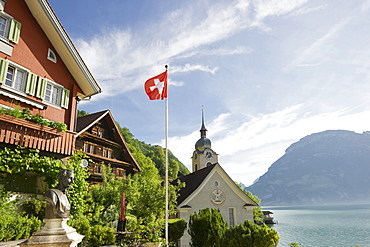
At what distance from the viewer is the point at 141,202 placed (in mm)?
18953

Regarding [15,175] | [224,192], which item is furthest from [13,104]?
[224,192]

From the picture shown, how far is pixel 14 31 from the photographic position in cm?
1347

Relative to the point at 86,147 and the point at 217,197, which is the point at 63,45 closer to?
the point at 86,147

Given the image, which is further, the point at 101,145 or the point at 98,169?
the point at 101,145

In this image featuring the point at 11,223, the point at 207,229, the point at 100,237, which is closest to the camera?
the point at 11,223

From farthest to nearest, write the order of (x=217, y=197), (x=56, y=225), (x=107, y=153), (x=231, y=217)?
(x=231, y=217)
(x=217, y=197)
(x=107, y=153)
(x=56, y=225)

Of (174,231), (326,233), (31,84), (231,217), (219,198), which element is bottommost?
(326,233)

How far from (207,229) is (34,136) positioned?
13.6 m

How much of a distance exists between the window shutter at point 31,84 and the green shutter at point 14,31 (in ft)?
5.66

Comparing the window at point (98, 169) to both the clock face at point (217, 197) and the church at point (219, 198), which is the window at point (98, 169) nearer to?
the church at point (219, 198)

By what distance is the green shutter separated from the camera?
43.4ft

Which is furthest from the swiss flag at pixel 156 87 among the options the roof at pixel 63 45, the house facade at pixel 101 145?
the house facade at pixel 101 145

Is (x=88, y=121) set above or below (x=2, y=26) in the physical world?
below

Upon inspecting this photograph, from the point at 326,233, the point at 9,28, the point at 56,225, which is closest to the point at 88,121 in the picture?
the point at 9,28
